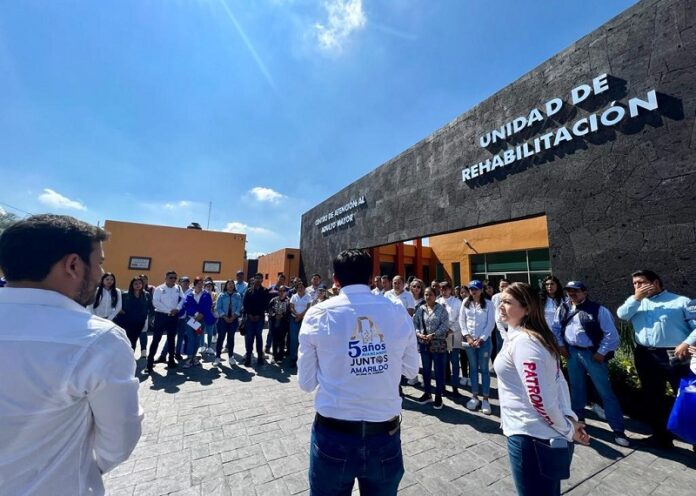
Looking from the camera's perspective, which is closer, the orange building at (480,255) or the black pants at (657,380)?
the black pants at (657,380)

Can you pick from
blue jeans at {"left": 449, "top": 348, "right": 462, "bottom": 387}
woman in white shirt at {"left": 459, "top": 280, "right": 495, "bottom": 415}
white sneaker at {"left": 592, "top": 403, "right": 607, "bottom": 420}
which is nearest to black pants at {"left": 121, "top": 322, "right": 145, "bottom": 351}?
blue jeans at {"left": 449, "top": 348, "right": 462, "bottom": 387}

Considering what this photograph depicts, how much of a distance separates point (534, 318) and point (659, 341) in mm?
2888

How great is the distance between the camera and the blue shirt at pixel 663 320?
327cm

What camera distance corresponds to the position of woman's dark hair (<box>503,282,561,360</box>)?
1749 mm

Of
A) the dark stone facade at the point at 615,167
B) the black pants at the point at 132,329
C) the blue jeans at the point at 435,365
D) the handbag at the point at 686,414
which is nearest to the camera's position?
the handbag at the point at 686,414

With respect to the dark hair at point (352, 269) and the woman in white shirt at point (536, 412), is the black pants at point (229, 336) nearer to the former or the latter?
the dark hair at point (352, 269)

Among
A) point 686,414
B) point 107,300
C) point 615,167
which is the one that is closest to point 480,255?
point 615,167

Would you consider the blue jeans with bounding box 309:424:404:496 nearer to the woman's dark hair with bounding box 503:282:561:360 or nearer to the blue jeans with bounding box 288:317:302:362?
the woman's dark hair with bounding box 503:282:561:360

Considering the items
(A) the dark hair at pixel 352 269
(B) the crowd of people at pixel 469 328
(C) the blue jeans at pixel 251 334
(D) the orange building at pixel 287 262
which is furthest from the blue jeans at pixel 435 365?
(D) the orange building at pixel 287 262

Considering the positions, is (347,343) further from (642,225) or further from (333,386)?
(642,225)

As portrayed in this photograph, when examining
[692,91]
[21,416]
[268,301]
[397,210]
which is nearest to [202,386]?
[268,301]

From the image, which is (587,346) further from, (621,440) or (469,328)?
(469,328)

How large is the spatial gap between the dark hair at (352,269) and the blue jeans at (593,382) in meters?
3.40

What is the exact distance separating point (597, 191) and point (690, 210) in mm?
1142
